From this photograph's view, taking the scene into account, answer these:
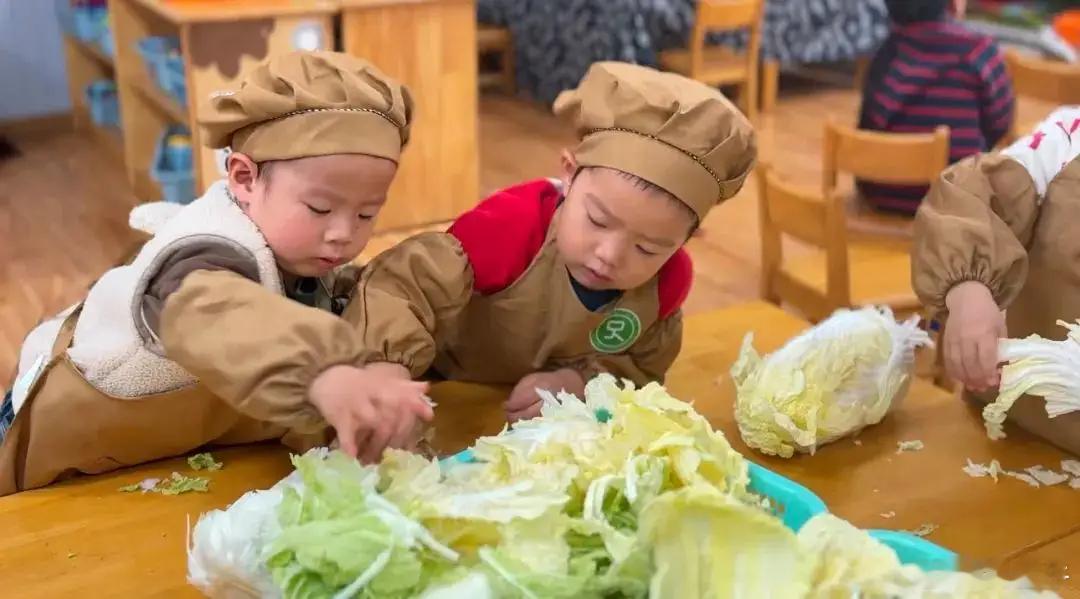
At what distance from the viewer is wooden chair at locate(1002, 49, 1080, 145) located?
2.54m

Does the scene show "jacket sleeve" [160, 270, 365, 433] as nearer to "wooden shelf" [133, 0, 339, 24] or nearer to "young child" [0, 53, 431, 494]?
"young child" [0, 53, 431, 494]

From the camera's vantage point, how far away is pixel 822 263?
2285mm

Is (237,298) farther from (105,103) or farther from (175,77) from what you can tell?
(105,103)

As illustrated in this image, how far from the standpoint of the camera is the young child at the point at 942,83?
271 cm

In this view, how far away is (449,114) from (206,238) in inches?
89.1

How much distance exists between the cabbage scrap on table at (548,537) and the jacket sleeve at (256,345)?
5 cm

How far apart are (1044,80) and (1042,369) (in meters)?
1.73

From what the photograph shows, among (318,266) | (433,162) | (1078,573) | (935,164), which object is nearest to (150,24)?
(433,162)

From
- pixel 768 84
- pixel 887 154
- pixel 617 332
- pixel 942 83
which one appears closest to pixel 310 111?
pixel 617 332

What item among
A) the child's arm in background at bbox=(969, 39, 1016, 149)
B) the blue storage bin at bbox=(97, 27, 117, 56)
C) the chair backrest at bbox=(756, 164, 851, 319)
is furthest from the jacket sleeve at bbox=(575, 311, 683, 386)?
the blue storage bin at bbox=(97, 27, 117, 56)

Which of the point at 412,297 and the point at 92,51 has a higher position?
the point at 412,297

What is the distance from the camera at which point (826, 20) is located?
468cm

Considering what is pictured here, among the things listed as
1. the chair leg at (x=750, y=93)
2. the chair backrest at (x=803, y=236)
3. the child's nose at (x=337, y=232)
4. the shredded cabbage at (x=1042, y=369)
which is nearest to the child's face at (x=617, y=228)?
the child's nose at (x=337, y=232)

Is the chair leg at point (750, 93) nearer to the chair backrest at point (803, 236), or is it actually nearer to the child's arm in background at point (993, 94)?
the child's arm in background at point (993, 94)
